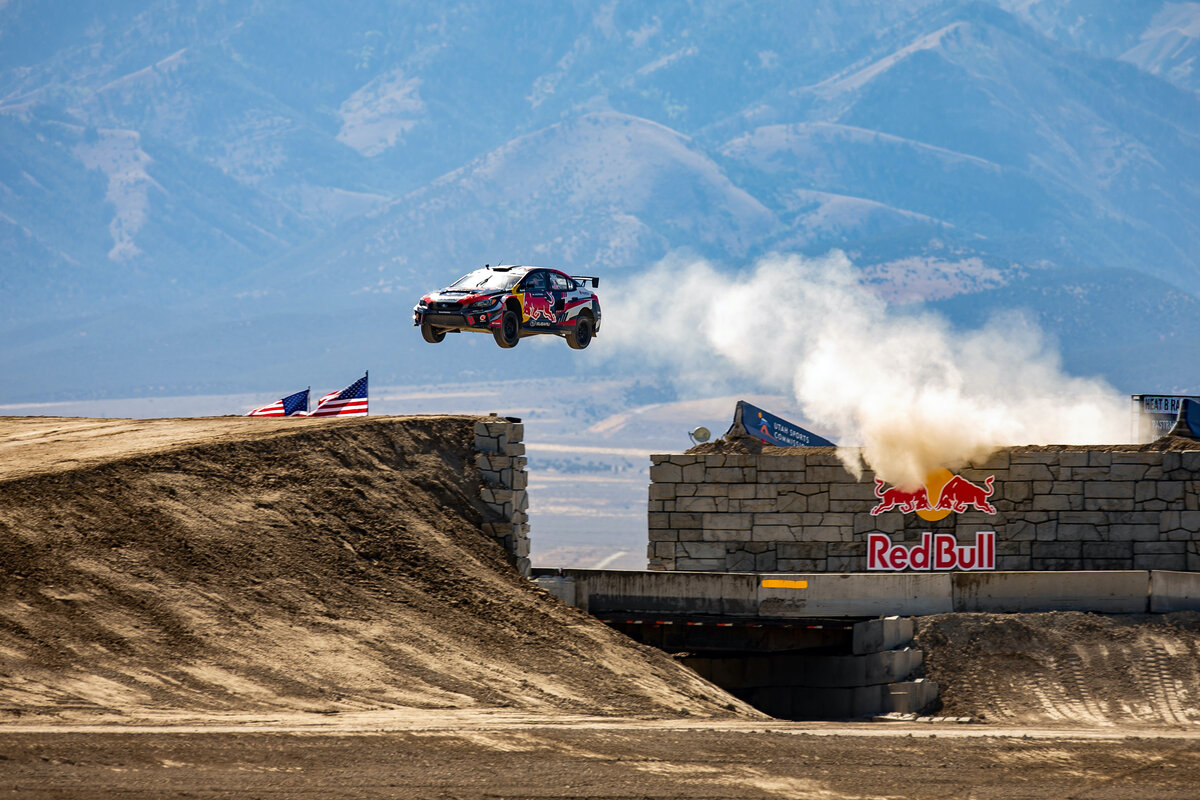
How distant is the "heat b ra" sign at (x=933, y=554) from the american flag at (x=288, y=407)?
1252cm

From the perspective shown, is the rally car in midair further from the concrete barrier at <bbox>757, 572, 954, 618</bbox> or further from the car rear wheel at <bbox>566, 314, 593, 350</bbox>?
the concrete barrier at <bbox>757, 572, 954, 618</bbox>

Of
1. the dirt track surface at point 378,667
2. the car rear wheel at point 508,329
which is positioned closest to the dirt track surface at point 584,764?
the dirt track surface at point 378,667

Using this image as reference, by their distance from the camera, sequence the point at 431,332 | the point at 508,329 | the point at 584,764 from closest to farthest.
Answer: the point at 584,764 < the point at 508,329 < the point at 431,332

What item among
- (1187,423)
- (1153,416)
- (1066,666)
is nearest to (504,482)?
(1066,666)

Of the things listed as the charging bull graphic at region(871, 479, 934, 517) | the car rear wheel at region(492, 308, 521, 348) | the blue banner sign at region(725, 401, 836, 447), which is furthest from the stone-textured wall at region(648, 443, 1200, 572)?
the car rear wheel at region(492, 308, 521, 348)

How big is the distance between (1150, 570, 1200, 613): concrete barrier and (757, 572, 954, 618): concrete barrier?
3600 millimetres

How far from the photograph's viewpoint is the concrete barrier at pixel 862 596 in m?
26.3

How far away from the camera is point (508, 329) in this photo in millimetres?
29922

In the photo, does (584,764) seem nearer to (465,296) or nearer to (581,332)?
(465,296)

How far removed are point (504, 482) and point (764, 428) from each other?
804 centimetres

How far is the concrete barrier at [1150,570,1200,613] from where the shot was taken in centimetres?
2591

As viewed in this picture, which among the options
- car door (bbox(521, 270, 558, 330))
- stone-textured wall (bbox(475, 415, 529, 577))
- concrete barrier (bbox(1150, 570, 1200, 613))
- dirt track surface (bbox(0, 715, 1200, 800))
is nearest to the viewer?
dirt track surface (bbox(0, 715, 1200, 800))

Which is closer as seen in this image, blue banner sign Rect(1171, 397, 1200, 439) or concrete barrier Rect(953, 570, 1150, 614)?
concrete barrier Rect(953, 570, 1150, 614)

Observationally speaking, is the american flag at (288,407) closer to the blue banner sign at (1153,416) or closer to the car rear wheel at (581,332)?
the car rear wheel at (581,332)
